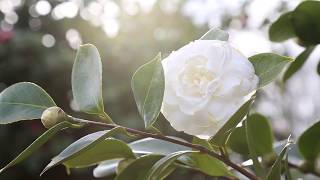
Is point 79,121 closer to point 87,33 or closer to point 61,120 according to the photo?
point 61,120

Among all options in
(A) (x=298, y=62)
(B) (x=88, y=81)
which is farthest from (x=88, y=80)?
(A) (x=298, y=62)

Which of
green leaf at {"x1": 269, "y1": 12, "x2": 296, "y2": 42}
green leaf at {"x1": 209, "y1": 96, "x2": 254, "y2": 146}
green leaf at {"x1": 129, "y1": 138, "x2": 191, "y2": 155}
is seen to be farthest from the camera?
green leaf at {"x1": 269, "y1": 12, "x2": 296, "y2": 42}

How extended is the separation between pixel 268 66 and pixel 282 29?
323 mm

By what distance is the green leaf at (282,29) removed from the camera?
88 cm

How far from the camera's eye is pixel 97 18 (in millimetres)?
3232

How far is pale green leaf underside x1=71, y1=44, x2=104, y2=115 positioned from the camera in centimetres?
65

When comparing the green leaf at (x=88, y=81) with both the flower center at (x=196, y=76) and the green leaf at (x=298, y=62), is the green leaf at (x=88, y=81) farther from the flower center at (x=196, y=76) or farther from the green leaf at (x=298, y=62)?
the green leaf at (x=298, y=62)

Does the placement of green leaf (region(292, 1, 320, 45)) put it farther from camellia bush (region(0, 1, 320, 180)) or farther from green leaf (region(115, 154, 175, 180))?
green leaf (region(115, 154, 175, 180))

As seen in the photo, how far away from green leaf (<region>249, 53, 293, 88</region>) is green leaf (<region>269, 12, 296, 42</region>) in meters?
0.30

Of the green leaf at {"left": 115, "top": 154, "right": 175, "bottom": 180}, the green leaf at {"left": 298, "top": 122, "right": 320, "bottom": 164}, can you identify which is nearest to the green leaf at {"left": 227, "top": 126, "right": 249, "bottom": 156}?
the green leaf at {"left": 298, "top": 122, "right": 320, "bottom": 164}

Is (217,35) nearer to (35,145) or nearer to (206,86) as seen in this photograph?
(206,86)

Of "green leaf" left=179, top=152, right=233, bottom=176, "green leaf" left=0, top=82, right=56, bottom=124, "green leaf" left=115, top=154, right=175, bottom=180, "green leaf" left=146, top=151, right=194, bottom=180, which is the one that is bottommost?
"green leaf" left=179, top=152, right=233, bottom=176

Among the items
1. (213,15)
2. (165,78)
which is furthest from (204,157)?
(213,15)

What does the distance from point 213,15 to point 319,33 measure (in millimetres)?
1511
